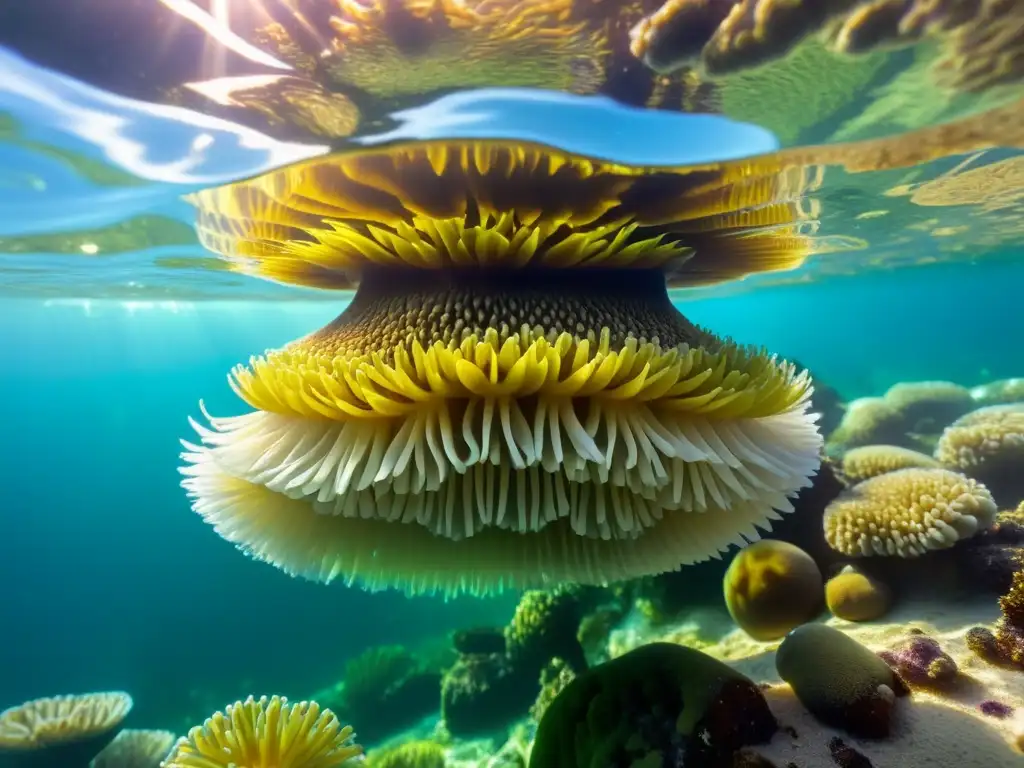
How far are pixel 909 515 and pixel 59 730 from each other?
1200 centimetres

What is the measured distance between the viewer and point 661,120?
386 cm

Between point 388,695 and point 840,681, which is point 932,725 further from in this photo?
point 388,695

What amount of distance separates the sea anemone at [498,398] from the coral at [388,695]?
52.0 feet

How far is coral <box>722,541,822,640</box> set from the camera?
4.93m

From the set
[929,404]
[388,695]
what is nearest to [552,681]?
[388,695]

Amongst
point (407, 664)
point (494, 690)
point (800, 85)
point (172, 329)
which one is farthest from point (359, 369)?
point (172, 329)

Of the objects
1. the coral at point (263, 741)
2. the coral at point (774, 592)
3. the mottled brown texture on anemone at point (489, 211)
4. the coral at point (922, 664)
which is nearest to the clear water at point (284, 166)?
the mottled brown texture on anemone at point (489, 211)

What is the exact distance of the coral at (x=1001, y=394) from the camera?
15.6 m

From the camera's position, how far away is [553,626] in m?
9.35

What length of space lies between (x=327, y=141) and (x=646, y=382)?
10.2 feet

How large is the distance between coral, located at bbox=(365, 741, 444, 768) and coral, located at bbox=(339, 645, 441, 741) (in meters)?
7.05

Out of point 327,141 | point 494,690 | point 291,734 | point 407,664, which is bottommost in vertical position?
point 407,664

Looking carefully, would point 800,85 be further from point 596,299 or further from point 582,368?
point 582,368

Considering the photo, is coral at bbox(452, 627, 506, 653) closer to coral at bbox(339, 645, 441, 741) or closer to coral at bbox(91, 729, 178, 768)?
coral at bbox(91, 729, 178, 768)
